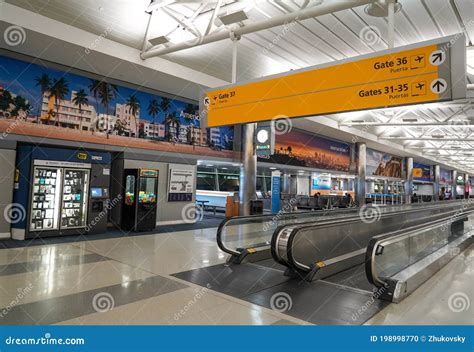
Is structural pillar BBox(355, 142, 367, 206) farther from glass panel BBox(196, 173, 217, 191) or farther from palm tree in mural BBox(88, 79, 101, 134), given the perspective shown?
palm tree in mural BBox(88, 79, 101, 134)

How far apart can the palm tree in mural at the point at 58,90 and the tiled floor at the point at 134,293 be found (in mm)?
3927

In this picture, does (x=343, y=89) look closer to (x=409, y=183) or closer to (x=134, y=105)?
(x=134, y=105)

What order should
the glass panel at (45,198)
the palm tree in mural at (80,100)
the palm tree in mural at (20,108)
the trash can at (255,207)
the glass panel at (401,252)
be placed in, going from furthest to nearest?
the trash can at (255,207)
the palm tree in mural at (80,100)
the glass panel at (45,198)
the palm tree in mural at (20,108)
the glass panel at (401,252)

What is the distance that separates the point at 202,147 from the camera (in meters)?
12.2

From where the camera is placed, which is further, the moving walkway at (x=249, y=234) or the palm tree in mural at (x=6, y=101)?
the palm tree in mural at (x=6, y=101)

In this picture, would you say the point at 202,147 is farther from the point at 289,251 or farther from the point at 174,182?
the point at 289,251

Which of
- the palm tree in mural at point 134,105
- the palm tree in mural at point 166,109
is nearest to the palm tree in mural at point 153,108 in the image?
the palm tree in mural at point 166,109

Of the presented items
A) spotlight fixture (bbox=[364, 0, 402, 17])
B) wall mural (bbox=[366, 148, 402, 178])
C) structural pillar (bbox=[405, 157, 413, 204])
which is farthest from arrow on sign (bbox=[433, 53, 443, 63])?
structural pillar (bbox=[405, 157, 413, 204])

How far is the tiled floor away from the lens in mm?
3498

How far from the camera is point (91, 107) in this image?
30.4ft

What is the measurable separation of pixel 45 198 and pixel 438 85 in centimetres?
871

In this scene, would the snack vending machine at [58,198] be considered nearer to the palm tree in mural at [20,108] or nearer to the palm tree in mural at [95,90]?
the palm tree in mural at [20,108]

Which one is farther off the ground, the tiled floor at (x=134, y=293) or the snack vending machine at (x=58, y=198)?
the snack vending machine at (x=58, y=198)

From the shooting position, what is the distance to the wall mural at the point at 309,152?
1575 centimetres
